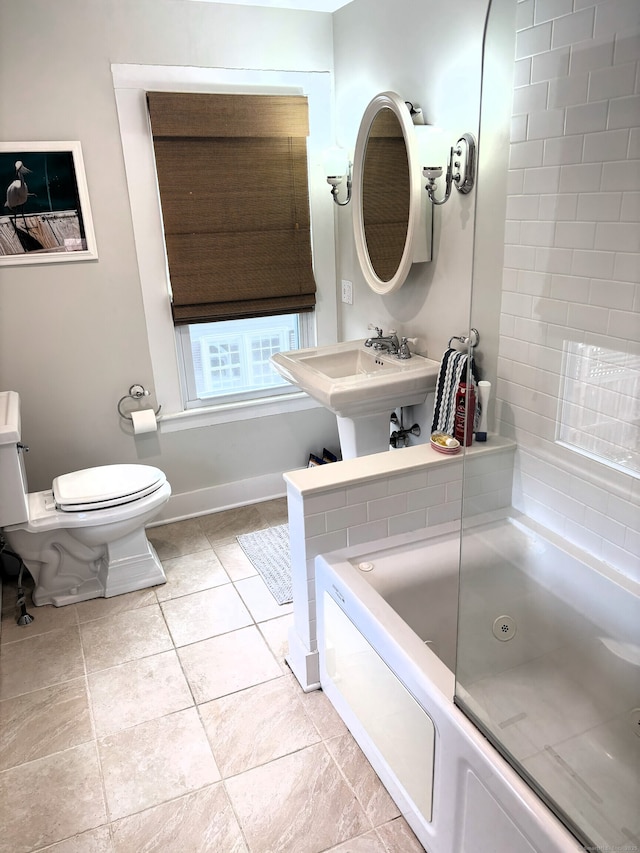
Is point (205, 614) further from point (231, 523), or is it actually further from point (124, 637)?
point (231, 523)

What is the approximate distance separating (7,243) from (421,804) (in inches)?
105

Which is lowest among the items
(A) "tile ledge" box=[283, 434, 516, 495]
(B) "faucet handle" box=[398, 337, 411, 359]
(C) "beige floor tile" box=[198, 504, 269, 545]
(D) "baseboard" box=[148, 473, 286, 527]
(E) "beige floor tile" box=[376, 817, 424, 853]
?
(E) "beige floor tile" box=[376, 817, 424, 853]

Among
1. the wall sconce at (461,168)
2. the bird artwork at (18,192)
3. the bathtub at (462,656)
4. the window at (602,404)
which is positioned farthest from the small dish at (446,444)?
the bird artwork at (18,192)

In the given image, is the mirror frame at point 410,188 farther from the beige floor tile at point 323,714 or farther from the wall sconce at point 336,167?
the beige floor tile at point 323,714

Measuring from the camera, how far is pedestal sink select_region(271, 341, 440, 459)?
2.39 m

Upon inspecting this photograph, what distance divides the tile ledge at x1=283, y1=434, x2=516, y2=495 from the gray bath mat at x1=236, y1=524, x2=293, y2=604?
857 mm

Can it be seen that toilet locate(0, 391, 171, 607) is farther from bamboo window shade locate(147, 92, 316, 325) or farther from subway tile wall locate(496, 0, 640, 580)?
A: subway tile wall locate(496, 0, 640, 580)

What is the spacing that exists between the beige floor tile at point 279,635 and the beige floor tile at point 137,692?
349 millimetres

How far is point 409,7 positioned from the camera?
8.18 ft

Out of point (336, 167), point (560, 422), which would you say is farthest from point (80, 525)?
point (336, 167)

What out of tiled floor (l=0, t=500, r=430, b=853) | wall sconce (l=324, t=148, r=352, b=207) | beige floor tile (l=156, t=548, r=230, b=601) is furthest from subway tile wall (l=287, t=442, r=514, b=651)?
wall sconce (l=324, t=148, r=352, b=207)

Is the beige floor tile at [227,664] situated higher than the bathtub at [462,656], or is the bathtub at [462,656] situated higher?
the bathtub at [462,656]

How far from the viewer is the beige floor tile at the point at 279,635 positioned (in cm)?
241

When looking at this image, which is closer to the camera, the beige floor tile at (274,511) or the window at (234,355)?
the window at (234,355)
